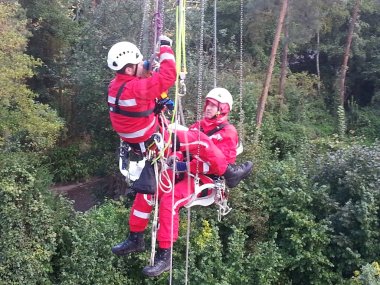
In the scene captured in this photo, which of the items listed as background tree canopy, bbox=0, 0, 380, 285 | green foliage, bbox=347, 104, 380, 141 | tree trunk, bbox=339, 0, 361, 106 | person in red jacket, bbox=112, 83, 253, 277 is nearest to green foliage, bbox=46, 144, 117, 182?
background tree canopy, bbox=0, 0, 380, 285

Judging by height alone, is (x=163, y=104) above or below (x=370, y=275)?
above

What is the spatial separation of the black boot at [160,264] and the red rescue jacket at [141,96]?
875 mm

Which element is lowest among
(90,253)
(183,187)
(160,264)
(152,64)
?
(90,253)

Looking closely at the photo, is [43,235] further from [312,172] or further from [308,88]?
[308,88]

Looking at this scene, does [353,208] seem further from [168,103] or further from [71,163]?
[71,163]

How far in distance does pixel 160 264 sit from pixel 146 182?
633 mm

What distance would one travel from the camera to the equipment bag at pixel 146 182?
3684 millimetres

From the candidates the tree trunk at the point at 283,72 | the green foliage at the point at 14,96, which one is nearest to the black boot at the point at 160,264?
the green foliage at the point at 14,96

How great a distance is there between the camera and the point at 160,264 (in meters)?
3.81

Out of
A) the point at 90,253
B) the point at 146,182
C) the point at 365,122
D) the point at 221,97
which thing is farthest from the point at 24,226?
the point at 365,122

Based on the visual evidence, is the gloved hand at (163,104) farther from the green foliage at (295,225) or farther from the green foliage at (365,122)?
the green foliage at (365,122)

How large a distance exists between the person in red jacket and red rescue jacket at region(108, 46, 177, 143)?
Result: 456 mm

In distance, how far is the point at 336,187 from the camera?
31.6 feet

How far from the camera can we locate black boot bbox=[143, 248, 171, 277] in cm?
377
